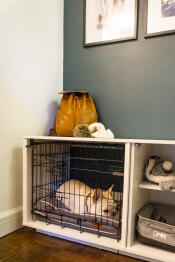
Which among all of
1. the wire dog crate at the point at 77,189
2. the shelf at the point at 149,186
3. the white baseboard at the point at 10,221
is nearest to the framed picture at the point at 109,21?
the wire dog crate at the point at 77,189

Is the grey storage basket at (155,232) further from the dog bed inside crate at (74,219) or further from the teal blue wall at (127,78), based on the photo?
the teal blue wall at (127,78)

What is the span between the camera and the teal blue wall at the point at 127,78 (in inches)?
55.4

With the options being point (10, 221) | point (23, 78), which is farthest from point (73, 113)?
point (10, 221)

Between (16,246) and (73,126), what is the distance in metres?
0.81

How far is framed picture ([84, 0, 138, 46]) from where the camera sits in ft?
4.94

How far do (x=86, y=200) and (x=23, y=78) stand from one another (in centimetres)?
91

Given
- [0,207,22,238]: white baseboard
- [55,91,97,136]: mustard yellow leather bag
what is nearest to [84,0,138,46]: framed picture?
[55,91,97,136]: mustard yellow leather bag

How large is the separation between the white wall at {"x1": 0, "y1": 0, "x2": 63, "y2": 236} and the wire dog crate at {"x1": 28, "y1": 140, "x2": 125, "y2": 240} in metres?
0.14

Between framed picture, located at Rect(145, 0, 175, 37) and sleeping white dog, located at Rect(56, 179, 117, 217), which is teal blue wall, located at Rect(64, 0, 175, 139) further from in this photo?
sleeping white dog, located at Rect(56, 179, 117, 217)

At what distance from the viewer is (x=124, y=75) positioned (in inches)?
60.8

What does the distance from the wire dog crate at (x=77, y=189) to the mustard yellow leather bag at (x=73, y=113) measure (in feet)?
0.43

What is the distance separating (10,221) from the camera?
134 centimetres

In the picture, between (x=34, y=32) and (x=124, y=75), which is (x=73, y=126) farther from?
(x=34, y=32)

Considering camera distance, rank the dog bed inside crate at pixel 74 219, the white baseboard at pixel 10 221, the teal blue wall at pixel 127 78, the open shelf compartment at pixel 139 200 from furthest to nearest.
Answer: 1. the teal blue wall at pixel 127 78
2. the white baseboard at pixel 10 221
3. the dog bed inside crate at pixel 74 219
4. the open shelf compartment at pixel 139 200
